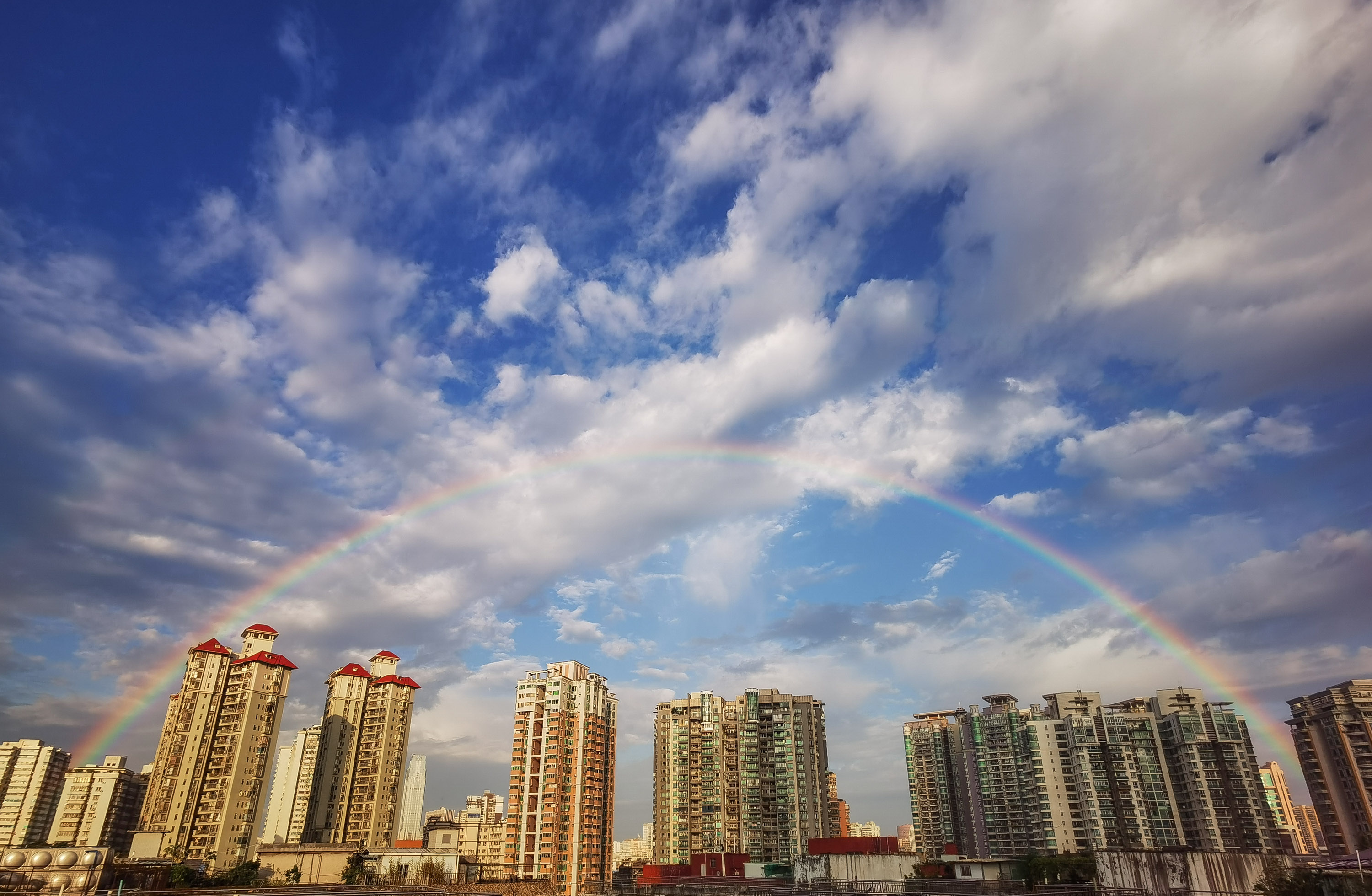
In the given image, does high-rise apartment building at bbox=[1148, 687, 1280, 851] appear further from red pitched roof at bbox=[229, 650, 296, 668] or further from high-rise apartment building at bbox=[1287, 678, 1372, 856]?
→ red pitched roof at bbox=[229, 650, 296, 668]

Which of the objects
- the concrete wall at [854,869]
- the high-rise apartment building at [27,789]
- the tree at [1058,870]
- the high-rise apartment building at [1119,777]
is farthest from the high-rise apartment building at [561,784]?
the high-rise apartment building at [27,789]

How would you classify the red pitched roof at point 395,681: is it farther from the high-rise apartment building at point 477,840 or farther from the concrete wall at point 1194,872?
the concrete wall at point 1194,872

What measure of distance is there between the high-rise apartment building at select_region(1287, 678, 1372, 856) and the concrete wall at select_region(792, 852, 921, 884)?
69.3 metres

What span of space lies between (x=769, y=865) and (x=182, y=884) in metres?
48.6

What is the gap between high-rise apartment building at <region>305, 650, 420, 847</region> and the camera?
91188 millimetres

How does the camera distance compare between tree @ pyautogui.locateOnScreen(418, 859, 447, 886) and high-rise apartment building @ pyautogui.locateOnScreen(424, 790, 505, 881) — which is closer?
tree @ pyautogui.locateOnScreen(418, 859, 447, 886)

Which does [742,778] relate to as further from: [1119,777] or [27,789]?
[27,789]

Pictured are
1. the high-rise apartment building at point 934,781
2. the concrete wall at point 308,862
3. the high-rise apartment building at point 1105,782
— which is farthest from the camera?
the high-rise apartment building at point 934,781

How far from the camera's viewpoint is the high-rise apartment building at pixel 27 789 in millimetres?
136250

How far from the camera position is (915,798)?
127m

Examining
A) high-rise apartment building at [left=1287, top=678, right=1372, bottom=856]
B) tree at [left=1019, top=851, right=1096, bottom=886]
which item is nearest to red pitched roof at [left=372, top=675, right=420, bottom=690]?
tree at [left=1019, top=851, right=1096, bottom=886]

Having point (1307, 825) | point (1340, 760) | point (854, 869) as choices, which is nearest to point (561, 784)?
point (854, 869)

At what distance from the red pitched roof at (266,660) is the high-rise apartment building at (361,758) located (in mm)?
14979

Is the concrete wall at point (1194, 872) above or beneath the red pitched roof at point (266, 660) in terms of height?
beneath
